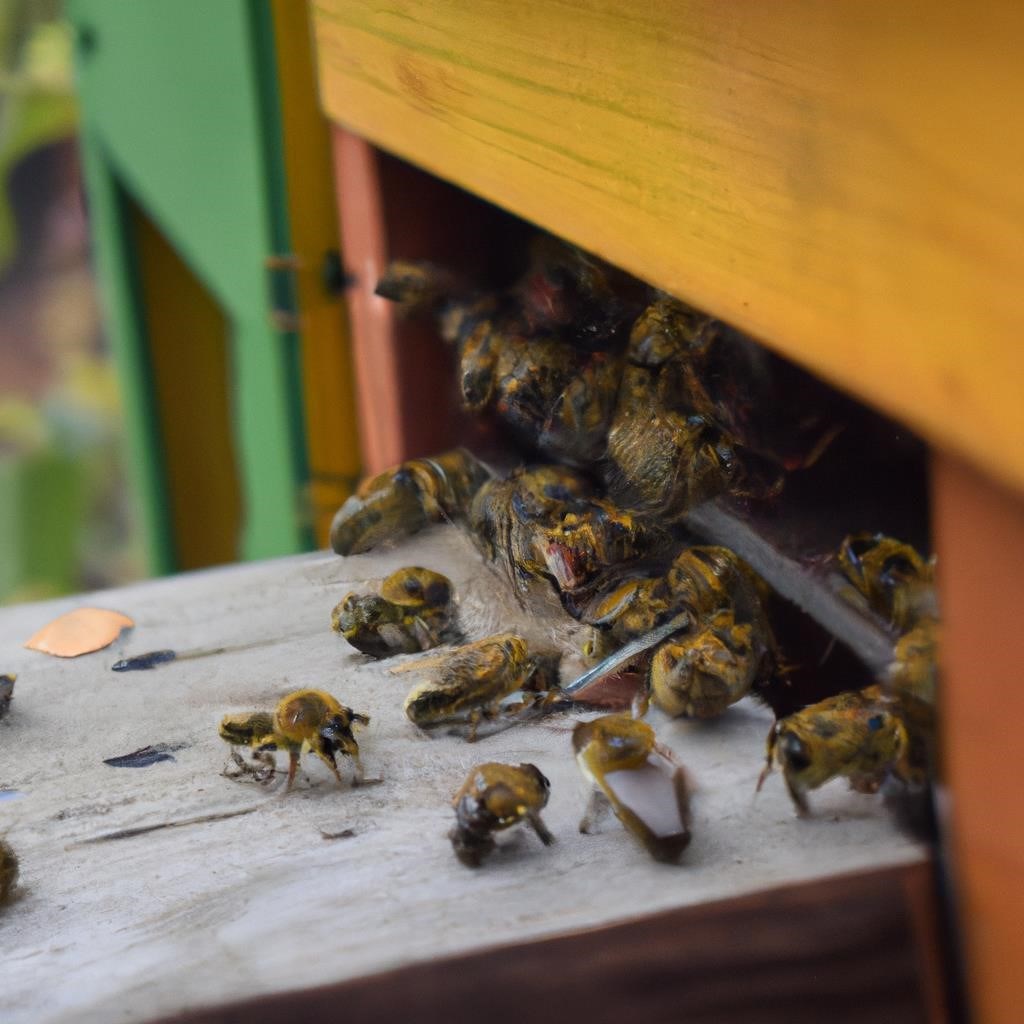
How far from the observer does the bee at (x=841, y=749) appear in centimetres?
86

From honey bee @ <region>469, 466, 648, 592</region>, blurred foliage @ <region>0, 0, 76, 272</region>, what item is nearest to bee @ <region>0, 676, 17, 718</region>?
honey bee @ <region>469, 466, 648, 592</region>

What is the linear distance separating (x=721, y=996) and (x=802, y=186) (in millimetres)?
455

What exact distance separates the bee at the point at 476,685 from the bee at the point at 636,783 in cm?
15

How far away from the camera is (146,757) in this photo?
1.10 meters

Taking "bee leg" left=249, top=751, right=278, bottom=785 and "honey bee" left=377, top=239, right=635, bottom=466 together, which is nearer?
"bee leg" left=249, top=751, right=278, bottom=785

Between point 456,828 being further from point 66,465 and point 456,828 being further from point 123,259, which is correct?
point 66,465

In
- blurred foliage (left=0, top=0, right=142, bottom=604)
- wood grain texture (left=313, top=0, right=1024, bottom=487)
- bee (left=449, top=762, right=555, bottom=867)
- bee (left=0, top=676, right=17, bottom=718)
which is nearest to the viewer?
wood grain texture (left=313, top=0, right=1024, bottom=487)

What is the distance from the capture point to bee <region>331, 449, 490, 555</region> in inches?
59.2

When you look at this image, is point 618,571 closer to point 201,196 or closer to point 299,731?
point 299,731

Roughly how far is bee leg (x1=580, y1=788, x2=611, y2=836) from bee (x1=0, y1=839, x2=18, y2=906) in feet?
1.20

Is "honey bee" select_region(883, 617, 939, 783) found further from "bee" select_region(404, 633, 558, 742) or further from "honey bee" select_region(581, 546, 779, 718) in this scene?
"bee" select_region(404, 633, 558, 742)

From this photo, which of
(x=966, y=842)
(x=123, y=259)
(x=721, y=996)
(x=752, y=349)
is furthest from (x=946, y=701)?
(x=123, y=259)

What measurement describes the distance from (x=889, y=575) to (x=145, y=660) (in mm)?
667

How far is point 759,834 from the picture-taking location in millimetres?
863
